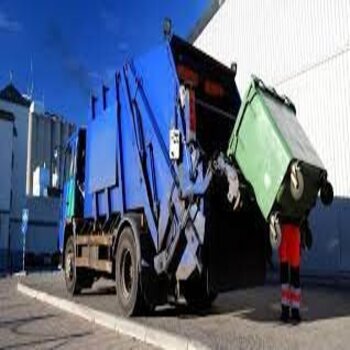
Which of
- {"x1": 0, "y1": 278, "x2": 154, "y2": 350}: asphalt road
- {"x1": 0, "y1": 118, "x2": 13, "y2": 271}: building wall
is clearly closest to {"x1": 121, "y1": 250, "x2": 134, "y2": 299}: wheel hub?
{"x1": 0, "y1": 278, "x2": 154, "y2": 350}: asphalt road

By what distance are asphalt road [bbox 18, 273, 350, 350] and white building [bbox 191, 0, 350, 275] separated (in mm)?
3818

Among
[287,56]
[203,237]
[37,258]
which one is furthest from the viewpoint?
[37,258]

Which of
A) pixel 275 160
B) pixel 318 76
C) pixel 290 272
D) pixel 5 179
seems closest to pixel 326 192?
pixel 275 160

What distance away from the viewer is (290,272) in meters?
10.4

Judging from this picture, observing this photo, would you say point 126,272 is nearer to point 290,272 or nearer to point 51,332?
point 51,332

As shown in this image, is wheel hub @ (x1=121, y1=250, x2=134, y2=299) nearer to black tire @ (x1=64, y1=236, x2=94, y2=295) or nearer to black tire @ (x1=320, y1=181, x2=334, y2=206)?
black tire @ (x1=320, y1=181, x2=334, y2=206)

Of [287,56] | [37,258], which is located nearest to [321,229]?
[287,56]

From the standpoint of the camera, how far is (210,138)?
1071cm

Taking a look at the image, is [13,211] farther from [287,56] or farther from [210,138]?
[210,138]

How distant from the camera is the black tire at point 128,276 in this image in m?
10.8

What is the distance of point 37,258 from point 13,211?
3204 mm

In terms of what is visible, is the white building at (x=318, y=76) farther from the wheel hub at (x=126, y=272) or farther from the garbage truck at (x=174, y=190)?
the wheel hub at (x=126, y=272)

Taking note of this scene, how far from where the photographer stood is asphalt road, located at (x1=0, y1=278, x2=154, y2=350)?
9211 mm

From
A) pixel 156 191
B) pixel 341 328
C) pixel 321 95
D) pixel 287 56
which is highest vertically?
pixel 287 56
